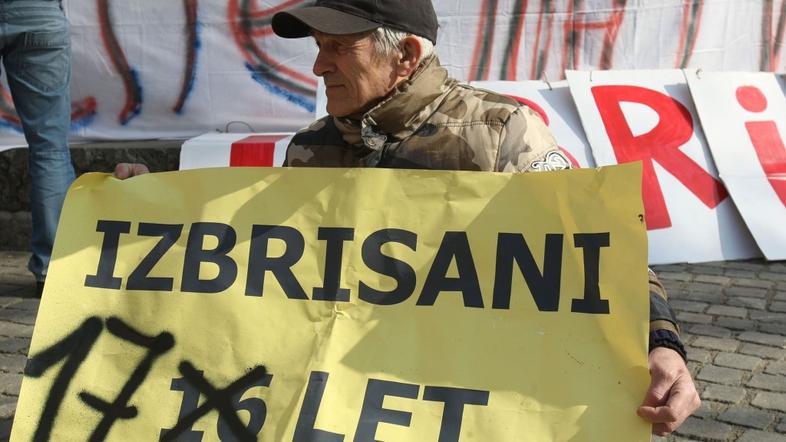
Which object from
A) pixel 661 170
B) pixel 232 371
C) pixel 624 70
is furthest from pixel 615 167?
pixel 624 70

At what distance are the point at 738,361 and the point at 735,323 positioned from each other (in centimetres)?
48

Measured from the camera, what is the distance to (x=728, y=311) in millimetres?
4418

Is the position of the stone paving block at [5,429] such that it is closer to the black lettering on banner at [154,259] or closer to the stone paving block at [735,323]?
the black lettering on banner at [154,259]

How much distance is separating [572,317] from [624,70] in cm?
425

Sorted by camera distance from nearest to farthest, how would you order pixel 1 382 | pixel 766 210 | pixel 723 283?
pixel 1 382
pixel 723 283
pixel 766 210

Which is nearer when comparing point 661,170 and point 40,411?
point 40,411

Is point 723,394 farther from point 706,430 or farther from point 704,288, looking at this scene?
point 704,288

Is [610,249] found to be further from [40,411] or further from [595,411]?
[40,411]

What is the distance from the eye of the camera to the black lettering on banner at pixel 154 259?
83.4 inches

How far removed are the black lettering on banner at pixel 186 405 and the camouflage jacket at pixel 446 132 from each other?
0.59 metres

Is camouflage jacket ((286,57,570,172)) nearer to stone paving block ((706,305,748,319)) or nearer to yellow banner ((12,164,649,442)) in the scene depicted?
yellow banner ((12,164,649,442))

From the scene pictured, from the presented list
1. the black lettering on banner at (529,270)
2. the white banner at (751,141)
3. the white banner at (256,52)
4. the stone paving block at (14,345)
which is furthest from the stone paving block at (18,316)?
the white banner at (751,141)

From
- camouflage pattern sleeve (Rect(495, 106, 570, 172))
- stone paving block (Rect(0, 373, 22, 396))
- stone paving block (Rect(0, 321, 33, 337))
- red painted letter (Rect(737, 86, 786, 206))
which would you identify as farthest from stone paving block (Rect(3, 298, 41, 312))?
red painted letter (Rect(737, 86, 786, 206))

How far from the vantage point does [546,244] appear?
196 centimetres
